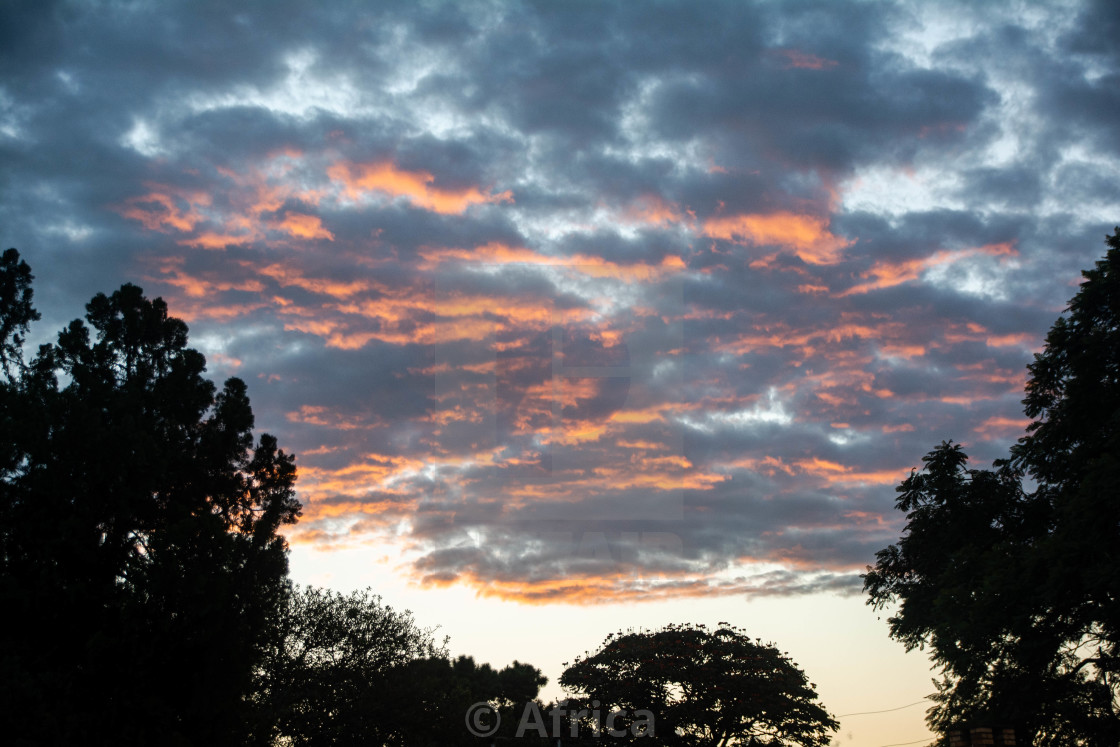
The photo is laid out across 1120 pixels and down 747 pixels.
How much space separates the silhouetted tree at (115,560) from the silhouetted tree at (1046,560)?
22.2 meters

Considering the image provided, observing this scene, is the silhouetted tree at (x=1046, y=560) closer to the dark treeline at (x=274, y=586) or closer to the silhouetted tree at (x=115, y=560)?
the dark treeline at (x=274, y=586)

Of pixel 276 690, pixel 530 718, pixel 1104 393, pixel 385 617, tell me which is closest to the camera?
pixel 1104 393

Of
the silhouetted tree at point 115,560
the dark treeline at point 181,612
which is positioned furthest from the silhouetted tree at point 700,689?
the silhouetted tree at point 115,560

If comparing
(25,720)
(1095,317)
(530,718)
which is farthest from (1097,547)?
(530,718)

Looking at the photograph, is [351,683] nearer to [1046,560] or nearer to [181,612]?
[181,612]

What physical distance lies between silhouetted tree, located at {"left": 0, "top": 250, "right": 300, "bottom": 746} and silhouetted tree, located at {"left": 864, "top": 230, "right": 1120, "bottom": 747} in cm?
2216

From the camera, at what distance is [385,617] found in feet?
111

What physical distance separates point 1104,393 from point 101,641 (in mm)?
29337

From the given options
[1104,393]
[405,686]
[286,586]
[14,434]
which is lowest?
[405,686]

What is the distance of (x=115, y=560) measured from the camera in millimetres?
26219

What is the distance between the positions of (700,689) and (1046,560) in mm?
19891

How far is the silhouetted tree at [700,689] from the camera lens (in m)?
34.6

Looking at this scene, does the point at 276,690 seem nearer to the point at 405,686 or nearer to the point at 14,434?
the point at 405,686

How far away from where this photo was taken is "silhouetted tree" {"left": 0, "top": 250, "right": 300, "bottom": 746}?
23.8m
